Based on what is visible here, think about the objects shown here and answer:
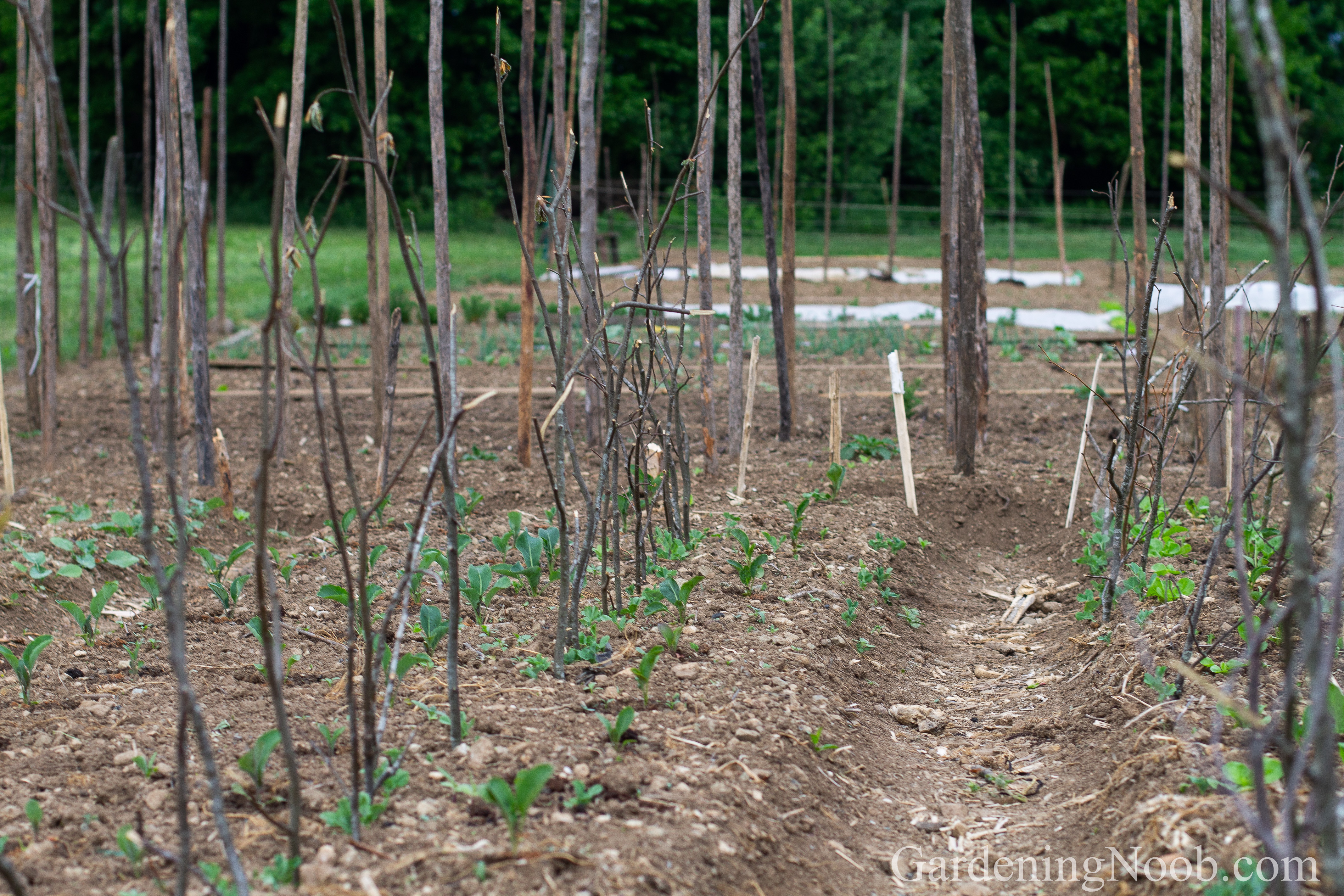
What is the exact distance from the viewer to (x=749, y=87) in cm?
2556

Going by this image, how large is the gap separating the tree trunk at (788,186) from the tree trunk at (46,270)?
3.80 metres

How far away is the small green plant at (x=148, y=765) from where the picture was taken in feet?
7.25

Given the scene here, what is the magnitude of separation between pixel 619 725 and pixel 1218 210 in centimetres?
364

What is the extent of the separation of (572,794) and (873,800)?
0.90m

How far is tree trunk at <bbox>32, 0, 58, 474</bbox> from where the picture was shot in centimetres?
494

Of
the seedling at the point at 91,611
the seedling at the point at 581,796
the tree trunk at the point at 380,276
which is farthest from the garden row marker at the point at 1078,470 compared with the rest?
the seedling at the point at 91,611

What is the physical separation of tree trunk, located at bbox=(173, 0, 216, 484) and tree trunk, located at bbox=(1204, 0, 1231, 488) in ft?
13.7

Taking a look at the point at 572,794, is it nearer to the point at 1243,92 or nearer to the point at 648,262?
the point at 648,262

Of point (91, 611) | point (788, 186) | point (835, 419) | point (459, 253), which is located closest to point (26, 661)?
point (91, 611)

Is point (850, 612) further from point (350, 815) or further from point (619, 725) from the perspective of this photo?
point (350, 815)

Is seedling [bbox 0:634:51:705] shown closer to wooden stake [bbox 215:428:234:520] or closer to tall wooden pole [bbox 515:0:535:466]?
wooden stake [bbox 215:428:234:520]

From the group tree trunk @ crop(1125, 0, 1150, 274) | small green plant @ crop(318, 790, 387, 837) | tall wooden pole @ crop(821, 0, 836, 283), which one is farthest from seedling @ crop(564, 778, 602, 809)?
tall wooden pole @ crop(821, 0, 836, 283)

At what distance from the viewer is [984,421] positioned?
227 inches

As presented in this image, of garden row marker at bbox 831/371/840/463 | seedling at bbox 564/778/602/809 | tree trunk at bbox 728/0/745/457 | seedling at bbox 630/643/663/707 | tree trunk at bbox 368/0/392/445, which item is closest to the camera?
seedling at bbox 564/778/602/809
